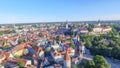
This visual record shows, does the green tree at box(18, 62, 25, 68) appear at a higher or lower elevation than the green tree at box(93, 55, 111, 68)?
lower

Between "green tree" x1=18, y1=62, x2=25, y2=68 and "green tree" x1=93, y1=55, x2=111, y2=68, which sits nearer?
"green tree" x1=93, y1=55, x2=111, y2=68

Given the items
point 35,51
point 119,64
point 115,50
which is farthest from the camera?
point 35,51

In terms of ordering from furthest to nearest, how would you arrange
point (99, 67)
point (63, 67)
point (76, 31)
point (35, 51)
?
point (76, 31), point (35, 51), point (63, 67), point (99, 67)

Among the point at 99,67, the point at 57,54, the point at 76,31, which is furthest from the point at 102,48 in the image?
the point at 76,31

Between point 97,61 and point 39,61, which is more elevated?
point 97,61

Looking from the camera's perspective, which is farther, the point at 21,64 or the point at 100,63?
the point at 21,64

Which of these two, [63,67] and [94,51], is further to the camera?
[94,51]

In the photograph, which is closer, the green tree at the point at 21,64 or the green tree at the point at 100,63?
the green tree at the point at 100,63

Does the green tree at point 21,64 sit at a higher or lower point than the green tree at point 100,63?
lower

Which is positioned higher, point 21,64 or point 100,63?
point 100,63

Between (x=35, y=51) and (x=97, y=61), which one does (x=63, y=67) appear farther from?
(x=35, y=51)
